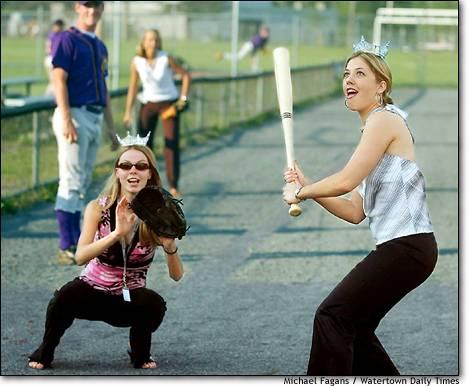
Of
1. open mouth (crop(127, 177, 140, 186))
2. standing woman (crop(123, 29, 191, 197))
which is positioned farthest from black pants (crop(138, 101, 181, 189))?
open mouth (crop(127, 177, 140, 186))

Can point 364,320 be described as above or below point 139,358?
above

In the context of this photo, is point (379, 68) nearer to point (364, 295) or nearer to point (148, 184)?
point (364, 295)

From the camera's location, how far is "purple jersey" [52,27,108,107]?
9320mm

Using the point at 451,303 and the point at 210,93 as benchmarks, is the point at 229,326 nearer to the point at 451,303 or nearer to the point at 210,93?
the point at 451,303

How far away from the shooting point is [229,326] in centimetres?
756

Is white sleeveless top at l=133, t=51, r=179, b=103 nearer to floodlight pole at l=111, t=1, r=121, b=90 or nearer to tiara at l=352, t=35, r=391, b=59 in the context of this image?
floodlight pole at l=111, t=1, r=121, b=90

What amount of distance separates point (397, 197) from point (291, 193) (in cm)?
45

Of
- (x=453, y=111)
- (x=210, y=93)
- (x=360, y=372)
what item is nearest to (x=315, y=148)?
(x=210, y=93)

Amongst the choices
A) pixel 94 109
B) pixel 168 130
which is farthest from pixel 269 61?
pixel 94 109

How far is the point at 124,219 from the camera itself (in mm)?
5879

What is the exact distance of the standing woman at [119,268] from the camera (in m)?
6.00

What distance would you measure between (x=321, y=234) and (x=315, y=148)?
287 inches

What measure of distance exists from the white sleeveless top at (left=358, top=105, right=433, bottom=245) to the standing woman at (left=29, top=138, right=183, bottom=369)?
3.77ft

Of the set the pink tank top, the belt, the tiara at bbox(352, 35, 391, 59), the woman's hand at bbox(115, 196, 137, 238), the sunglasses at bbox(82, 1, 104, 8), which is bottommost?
the pink tank top
